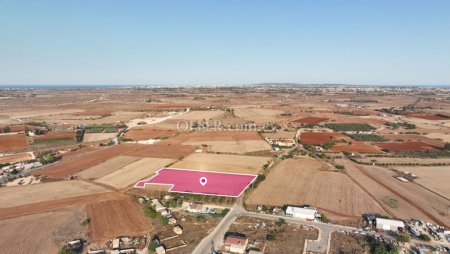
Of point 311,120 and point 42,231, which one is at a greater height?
point 311,120

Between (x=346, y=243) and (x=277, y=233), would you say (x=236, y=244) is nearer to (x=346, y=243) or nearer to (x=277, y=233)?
(x=277, y=233)

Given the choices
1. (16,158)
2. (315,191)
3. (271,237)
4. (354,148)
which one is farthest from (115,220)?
(354,148)

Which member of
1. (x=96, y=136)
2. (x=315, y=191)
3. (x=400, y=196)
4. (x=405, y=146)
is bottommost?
(x=400, y=196)

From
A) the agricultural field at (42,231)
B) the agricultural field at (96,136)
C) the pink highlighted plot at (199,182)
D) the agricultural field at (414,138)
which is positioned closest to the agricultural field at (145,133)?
the agricultural field at (96,136)

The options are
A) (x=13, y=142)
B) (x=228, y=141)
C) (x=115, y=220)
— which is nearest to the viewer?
(x=115, y=220)

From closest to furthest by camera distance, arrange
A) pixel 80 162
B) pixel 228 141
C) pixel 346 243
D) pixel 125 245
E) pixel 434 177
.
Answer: pixel 125 245 < pixel 346 243 < pixel 434 177 < pixel 80 162 < pixel 228 141

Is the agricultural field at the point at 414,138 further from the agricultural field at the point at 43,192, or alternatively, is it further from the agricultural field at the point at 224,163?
the agricultural field at the point at 43,192

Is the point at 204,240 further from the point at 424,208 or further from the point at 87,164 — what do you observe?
the point at 87,164
